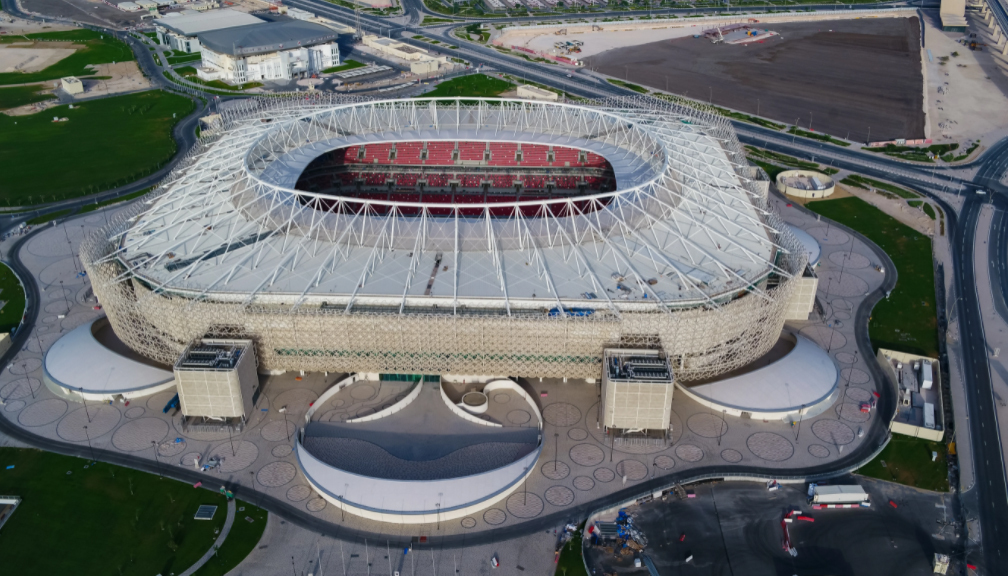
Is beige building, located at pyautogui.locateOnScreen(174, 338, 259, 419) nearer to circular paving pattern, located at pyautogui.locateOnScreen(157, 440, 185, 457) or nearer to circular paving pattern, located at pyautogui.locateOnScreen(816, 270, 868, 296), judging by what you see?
circular paving pattern, located at pyautogui.locateOnScreen(157, 440, 185, 457)

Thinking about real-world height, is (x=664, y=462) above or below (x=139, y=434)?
below

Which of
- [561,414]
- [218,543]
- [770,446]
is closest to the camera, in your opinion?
[218,543]

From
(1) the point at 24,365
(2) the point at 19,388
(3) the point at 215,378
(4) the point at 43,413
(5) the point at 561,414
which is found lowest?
(5) the point at 561,414

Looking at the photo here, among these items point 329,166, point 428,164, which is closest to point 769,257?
point 428,164

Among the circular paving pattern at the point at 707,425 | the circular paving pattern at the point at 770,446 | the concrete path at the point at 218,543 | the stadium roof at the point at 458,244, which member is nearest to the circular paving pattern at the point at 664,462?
the circular paving pattern at the point at 707,425

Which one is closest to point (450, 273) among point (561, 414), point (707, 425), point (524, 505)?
point (561, 414)

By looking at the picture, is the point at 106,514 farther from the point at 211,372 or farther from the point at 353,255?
the point at 353,255

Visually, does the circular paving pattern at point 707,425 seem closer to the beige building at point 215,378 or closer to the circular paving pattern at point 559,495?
the circular paving pattern at point 559,495

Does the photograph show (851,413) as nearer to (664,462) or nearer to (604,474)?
(664,462)
